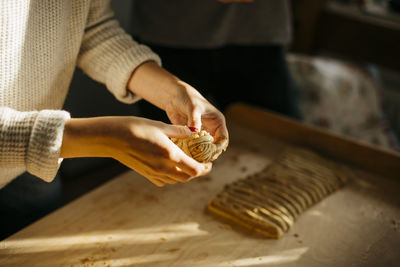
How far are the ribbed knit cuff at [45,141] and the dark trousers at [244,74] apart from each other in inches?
29.5

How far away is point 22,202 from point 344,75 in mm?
1775

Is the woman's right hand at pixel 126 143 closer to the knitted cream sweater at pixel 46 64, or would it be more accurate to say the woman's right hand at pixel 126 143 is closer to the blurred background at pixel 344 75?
the knitted cream sweater at pixel 46 64

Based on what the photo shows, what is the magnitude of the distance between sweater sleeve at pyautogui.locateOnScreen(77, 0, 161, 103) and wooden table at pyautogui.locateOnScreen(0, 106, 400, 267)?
0.98 ft

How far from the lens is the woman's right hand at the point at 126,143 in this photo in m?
0.66

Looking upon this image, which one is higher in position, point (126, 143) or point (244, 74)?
point (126, 143)

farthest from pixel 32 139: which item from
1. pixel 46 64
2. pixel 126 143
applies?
pixel 46 64

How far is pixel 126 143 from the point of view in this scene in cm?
66

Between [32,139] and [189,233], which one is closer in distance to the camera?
[32,139]

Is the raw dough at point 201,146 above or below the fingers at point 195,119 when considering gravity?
below

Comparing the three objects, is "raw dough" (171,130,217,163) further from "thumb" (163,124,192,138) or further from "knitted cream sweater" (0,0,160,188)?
"knitted cream sweater" (0,0,160,188)

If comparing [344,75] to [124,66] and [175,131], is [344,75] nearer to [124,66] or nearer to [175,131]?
[124,66]

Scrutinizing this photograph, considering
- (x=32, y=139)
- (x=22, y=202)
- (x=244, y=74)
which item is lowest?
(x=22, y=202)

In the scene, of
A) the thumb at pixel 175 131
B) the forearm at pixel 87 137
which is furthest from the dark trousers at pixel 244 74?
the forearm at pixel 87 137

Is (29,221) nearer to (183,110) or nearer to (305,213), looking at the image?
(183,110)
